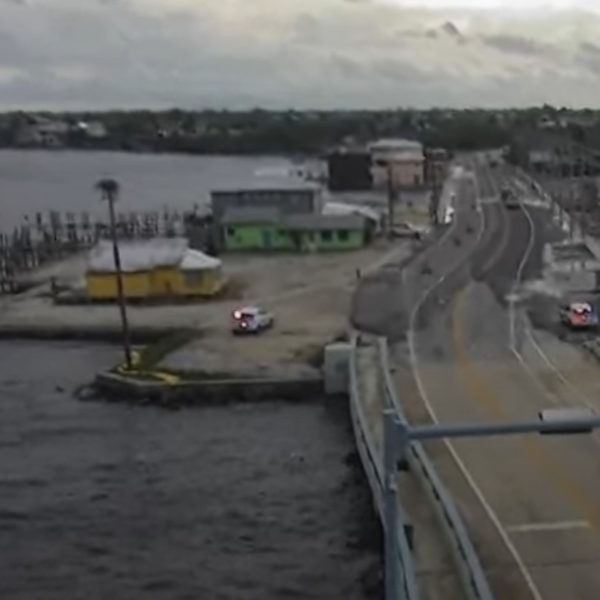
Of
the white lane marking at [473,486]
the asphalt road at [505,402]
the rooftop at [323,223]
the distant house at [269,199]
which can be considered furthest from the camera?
the distant house at [269,199]

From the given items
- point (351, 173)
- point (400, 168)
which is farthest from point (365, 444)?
point (351, 173)

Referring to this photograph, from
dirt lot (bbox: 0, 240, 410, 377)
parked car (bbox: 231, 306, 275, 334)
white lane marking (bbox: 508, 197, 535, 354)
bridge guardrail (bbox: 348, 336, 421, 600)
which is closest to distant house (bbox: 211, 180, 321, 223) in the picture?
dirt lot (bbox: 0, 240, 410, 377)

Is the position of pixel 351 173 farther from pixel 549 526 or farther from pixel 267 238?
pixel 549 526

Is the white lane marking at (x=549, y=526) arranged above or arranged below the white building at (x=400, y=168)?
above

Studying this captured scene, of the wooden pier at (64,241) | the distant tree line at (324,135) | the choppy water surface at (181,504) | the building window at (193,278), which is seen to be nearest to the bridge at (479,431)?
the choppy water surface at (181,504)

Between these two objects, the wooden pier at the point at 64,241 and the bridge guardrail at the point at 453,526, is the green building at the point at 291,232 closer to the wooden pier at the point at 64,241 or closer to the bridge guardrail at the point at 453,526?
the wooden pier at the point at 64,241
